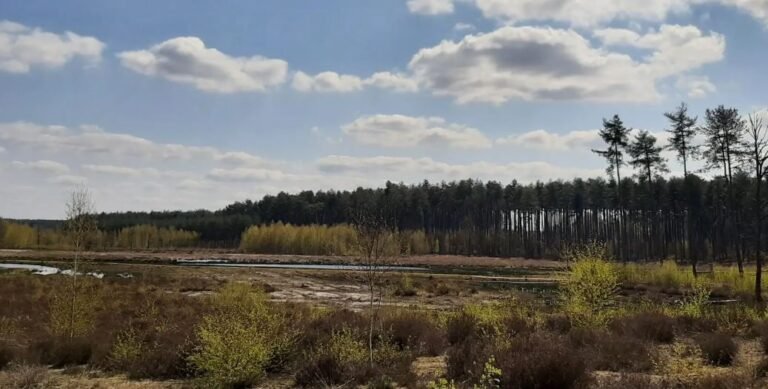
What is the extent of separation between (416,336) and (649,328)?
637 centimetres

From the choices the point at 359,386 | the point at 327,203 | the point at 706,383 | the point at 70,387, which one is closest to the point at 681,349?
the point at 706,383

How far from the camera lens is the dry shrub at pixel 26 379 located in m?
10.6

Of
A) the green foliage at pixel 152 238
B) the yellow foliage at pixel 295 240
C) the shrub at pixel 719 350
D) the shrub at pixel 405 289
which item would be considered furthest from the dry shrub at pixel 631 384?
the green foliage at pixel 152 238

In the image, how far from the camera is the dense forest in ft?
166

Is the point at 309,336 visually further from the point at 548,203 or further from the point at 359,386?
the point at 548,203

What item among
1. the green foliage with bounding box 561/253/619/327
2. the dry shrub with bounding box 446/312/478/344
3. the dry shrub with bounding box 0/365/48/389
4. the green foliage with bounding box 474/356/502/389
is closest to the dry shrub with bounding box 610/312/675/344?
the green foliage with bounding box 561/253/619/327

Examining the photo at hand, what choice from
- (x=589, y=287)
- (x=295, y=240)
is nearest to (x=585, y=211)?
(x=295, y=240)

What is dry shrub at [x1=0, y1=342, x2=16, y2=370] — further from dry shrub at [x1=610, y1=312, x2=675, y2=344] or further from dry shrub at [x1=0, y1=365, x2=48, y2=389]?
dry shrub at [x1=610, y1=312, x2=675, y2=344]

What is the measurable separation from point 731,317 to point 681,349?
7.42 m

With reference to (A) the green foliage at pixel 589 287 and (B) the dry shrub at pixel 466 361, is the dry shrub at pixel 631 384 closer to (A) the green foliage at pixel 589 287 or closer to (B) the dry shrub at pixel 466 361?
(B) the dry shrub at pixel 466 361

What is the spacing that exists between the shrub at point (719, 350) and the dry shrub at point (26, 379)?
13692 millimetres

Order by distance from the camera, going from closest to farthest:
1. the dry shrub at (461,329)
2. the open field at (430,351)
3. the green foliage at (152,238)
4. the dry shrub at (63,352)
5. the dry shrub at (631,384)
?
the dry shrub at (631,384) < the open field at (430,351) < the dry shrub at (63,352) < the dry shrub at (461,329) < the green foliage at (152,238)

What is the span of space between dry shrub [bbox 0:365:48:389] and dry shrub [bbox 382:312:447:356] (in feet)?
25.0

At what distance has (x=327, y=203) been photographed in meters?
148
